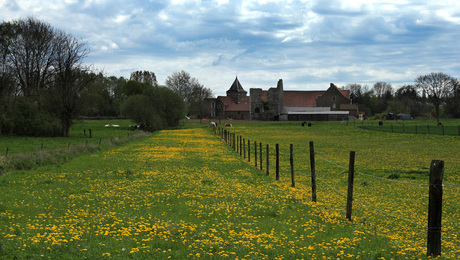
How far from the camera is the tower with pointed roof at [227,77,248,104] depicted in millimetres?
182625

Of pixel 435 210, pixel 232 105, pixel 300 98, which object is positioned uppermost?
pixel 300 98

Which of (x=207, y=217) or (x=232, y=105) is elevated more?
(x=232, y=105)

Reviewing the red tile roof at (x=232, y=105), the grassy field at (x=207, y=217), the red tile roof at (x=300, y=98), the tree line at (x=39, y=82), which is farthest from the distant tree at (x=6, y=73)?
the red tile roof at (x=300, y=98)

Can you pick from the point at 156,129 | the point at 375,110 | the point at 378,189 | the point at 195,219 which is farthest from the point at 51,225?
the point at 375,110

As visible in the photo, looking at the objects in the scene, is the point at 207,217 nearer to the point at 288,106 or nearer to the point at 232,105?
the point at 288,106

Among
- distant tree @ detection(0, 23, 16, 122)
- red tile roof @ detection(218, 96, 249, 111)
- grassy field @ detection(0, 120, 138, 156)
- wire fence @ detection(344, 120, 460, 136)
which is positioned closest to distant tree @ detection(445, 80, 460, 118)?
wire fence @ detection(344, 120, 460, 136)

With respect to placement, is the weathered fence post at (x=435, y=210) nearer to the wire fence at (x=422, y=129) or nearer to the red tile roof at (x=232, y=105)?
the wire fence at (x=422, y=129)

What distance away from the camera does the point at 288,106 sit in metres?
165

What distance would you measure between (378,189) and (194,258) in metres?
12.8

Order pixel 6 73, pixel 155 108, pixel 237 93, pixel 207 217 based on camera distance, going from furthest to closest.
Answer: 1. pixel 237 93
2. pixel 155 108
3. pixel 6 73
4. pixel 207 217

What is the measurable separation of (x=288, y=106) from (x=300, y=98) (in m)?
6.30

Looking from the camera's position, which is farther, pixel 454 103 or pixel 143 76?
pixel 143 76

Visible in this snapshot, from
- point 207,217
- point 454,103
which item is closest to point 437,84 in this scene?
point 454,103

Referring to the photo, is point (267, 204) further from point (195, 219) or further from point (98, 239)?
point (98, 239)
